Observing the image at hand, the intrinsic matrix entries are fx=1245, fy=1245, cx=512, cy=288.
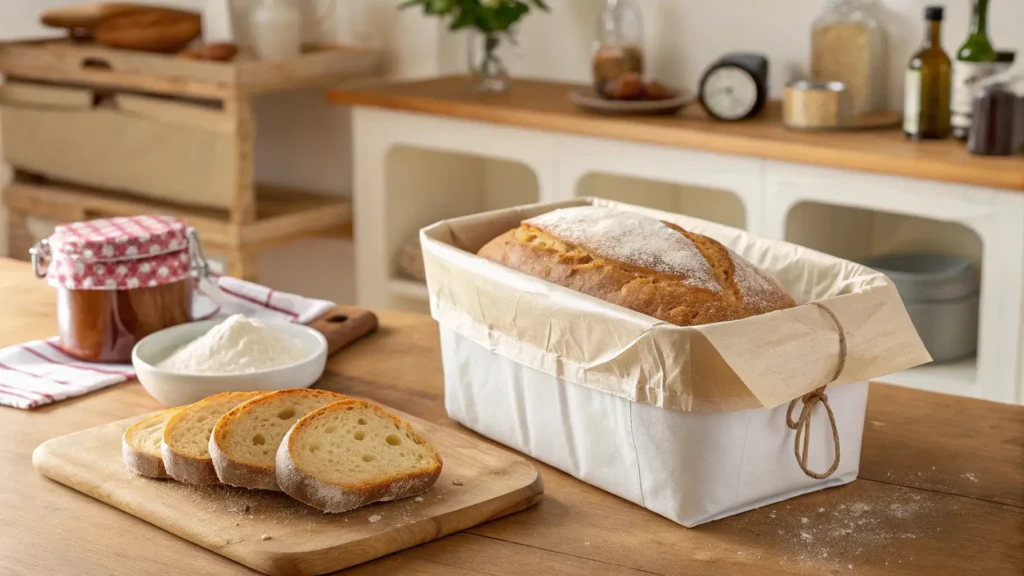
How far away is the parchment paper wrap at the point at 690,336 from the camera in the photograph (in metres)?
0.96

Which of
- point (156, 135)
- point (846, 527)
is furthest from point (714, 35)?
point (846, 527)

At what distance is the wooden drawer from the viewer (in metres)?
3.14

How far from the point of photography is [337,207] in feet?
11.1

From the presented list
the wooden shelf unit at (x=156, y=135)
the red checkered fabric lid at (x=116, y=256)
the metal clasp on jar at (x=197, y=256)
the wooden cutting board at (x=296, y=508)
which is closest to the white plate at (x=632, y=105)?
the wooden shelf unit at (x=156, y=135)

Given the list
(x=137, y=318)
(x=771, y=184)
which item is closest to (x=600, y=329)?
(x=137, y=318)

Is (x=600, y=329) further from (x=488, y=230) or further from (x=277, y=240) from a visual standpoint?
(x=277, y=240)

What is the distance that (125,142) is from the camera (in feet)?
10.9

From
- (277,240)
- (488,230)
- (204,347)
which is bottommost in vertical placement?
(277,240)

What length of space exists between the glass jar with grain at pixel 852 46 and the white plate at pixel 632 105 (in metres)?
0.31

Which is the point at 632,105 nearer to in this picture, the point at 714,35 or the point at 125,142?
the point at 714,35

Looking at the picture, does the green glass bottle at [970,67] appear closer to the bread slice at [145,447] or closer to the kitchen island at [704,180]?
the kitchen island at [704,180]

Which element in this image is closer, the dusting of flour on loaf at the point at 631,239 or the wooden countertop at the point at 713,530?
the wooden countertop at the point at 713,530

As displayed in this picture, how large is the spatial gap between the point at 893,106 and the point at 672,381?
2036mm

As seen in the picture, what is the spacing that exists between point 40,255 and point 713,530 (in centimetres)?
87
